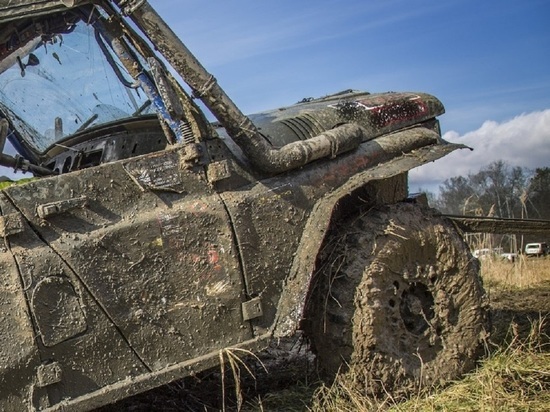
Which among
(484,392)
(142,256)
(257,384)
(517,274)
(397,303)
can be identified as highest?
(142,256)

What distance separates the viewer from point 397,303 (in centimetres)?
456

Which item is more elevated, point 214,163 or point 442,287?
point 214,163

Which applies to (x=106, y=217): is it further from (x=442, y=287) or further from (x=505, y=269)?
(x=505, y=269)

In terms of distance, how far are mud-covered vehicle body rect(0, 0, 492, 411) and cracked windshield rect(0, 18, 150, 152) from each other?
0.01 meters

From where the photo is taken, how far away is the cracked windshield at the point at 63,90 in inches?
186

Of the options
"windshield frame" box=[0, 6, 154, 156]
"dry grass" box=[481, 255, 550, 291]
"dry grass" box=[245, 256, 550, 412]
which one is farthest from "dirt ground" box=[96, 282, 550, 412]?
"dry grass" box=[481, 255, 550, 291]

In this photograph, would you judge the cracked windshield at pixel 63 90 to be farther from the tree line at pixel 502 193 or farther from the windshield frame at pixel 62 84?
the tree line at pixel 502 193

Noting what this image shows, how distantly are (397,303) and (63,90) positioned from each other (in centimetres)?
260

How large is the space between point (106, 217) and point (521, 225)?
3.49 metres

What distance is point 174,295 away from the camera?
13.1ft

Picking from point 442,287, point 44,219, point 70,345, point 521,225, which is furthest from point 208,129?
point 521,225

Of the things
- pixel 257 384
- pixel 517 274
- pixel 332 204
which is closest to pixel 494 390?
pixel 332 204

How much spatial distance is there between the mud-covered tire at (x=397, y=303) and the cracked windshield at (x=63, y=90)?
1646 mm

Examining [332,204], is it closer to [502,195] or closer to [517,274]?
[517,274]
